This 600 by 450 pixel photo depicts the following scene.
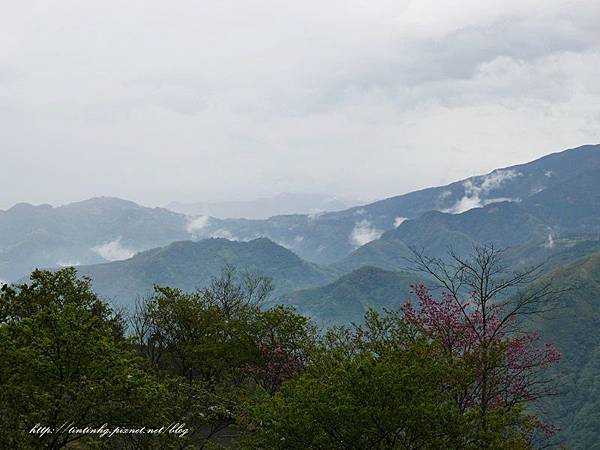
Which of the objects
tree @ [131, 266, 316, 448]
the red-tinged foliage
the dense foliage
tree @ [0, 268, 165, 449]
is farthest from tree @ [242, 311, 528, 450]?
tree @ [131, 266, 316, 448]

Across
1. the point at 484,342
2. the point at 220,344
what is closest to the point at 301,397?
the point at 484,342

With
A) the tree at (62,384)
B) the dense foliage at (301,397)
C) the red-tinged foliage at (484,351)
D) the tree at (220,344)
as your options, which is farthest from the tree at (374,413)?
the tree at (220,344)

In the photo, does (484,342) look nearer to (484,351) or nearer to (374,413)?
(484,351)

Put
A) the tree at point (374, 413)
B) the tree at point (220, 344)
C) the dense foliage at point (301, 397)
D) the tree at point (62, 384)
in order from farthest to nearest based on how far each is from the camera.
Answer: the tree at point (220, 344) → the tree at point (374, 413) → the dense foliage at point (301, 397) → the tree at point (62, 384)

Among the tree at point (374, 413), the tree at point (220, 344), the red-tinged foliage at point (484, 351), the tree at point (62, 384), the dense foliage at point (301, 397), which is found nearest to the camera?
the tree at point (62, 384)

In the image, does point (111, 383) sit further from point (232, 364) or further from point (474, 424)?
point (232, 364)

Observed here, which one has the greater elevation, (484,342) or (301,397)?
(301,397)

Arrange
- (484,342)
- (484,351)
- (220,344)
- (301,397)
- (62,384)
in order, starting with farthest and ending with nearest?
1. (220,344)
2. (484,342)
3. (484,351)
4. (301,397)
5. (62,384)

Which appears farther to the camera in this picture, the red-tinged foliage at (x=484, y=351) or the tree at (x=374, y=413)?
the red-tinged foliage at (x=484, y=351)

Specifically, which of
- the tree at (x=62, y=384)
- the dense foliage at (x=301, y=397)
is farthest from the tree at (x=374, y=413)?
the tree at (x=62, y=384)

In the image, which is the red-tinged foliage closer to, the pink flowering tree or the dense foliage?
the pink flowering tree

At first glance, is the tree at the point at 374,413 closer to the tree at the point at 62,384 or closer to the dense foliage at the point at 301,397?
the dense foliage at the point at 301,397

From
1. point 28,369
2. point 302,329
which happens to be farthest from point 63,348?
point 302,329

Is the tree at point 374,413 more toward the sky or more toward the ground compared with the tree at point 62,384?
more toward the ground
